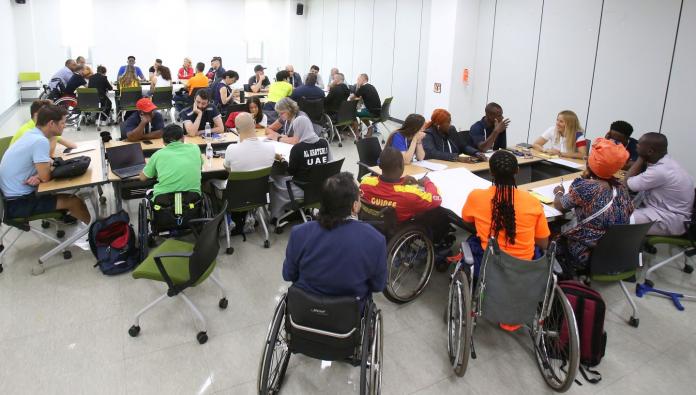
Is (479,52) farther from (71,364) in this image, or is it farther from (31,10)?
(31,10)

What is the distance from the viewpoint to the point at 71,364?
2.68m

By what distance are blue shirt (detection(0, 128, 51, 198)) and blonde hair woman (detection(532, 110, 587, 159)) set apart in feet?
16.1

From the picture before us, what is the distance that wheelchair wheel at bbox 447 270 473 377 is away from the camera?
2520mm

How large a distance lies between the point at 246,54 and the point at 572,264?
13.9 m

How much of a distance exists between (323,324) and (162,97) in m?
8.28

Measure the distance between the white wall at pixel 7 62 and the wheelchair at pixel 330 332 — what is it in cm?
1050

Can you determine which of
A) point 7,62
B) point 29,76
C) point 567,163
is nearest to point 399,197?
point 567,163

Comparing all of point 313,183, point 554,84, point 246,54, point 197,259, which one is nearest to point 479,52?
point 554,84

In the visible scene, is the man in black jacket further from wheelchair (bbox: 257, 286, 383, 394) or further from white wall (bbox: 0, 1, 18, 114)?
white wall (bbox: 0, 1, 18, 114)

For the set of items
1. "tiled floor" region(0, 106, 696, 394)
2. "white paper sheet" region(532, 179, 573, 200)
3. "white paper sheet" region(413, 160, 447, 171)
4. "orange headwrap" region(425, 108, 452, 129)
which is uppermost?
"orange headwrap" region(425, 108, 452, 129)

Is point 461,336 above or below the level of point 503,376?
above

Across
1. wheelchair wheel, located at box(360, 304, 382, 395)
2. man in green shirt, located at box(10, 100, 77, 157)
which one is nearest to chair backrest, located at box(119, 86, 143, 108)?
man in green shirt, located at box(10, 100, 77, 157)

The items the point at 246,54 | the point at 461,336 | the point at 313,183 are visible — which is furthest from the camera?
the point at 246,54

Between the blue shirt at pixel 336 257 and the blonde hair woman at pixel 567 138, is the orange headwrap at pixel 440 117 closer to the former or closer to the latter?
the blonde hair woman at pixel 567 138
